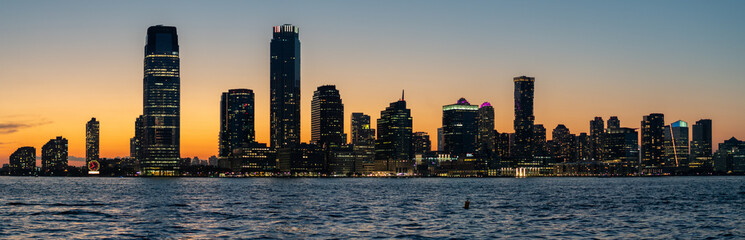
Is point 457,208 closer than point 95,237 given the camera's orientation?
No

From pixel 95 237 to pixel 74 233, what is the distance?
170 inches

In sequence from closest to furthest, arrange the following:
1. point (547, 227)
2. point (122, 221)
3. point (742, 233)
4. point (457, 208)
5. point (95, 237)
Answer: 1. point (95, 237)
2. point (742, 233)
3. point (547, 227)
4. point (122, 221)
5. point (457, 208)

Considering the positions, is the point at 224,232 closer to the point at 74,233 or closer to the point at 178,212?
the point at 74,233

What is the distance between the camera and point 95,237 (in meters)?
63.1

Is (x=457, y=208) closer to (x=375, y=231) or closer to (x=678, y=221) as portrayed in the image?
(x=678, y=221)

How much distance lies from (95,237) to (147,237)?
13.7ft

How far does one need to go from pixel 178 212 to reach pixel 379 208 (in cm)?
2591

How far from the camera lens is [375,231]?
68.4 meters

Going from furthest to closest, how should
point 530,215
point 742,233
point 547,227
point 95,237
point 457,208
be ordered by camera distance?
1. point 457,208
2. point 530,215
3. point 547,227
4. point 742,233
5. point 95,237

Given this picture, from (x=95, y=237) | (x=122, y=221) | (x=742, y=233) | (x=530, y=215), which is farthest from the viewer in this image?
(x=530, y=215)

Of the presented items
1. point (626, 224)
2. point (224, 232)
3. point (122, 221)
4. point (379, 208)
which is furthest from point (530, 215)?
point (122, 221)

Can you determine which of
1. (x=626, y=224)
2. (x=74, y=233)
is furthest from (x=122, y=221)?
(x=626, y=224)

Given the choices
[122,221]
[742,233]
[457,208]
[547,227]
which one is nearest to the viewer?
[742,233]

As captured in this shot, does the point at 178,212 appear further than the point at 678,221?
Yes
